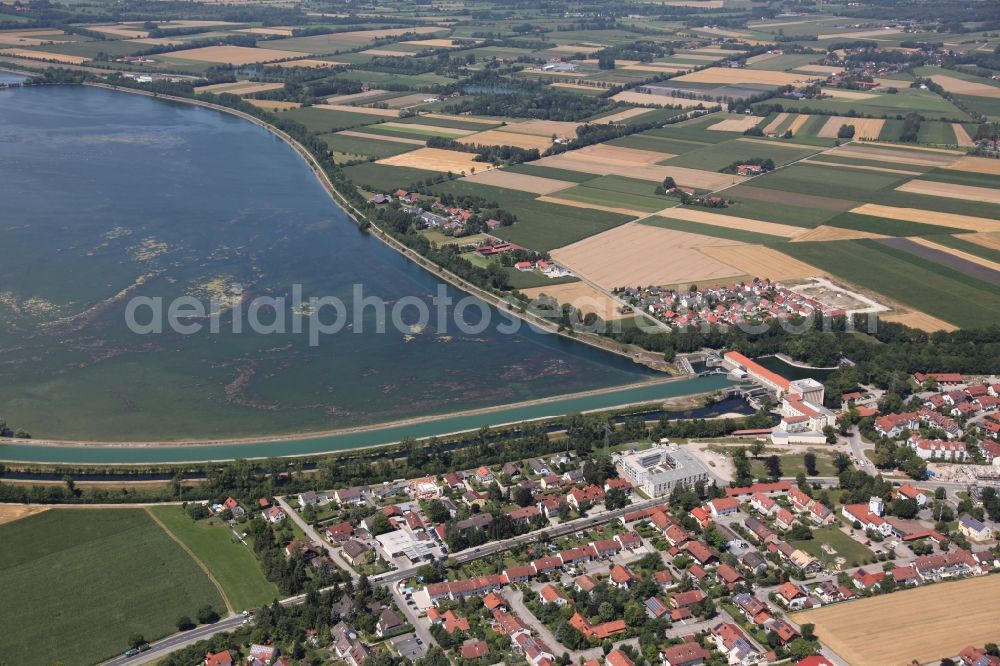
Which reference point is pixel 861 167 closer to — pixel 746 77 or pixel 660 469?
pixel 746 77

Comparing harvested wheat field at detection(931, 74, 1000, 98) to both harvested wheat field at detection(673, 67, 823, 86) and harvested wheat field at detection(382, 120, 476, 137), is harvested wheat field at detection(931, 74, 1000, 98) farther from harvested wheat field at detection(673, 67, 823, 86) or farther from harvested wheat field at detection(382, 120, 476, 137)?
harvested wheat field at detection(382, 120, 476, 137)

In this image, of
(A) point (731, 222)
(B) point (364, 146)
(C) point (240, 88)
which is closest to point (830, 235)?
(A) point (731, 222)

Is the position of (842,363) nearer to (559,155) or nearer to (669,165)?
(669,165)

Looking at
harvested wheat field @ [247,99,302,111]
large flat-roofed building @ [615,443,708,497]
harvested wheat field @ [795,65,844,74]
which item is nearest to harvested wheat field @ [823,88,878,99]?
harvested wheat field @ [795,65,844,74]

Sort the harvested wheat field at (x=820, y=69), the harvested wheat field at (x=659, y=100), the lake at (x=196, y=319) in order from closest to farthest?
1. the lake at (x=196, y=319)
2. the harvested wheat field at (x=659, y=100)
3. the harvested wheat field at (x=820, y=69)

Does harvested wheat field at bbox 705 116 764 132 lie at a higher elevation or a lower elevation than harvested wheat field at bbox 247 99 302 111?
lower

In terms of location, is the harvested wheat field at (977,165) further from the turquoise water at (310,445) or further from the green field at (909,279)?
the turquoise water at (310,445)

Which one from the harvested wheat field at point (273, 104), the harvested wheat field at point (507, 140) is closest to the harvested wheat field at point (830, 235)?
the harvested wheat field at point (507, 140)
